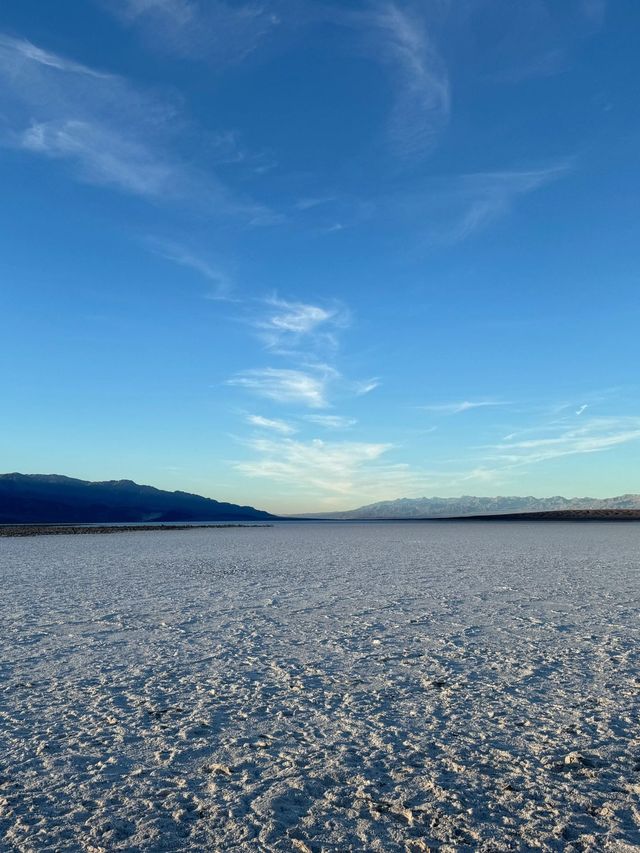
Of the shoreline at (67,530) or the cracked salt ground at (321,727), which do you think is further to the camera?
the shoreline at (67,530)

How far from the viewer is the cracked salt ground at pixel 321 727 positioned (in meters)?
3.86

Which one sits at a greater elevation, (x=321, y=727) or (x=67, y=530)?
(x=67, y=530)

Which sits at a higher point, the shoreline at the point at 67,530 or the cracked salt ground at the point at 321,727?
the shoreline at the point at 67,530

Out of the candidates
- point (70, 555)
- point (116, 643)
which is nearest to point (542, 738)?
point (116, 643)

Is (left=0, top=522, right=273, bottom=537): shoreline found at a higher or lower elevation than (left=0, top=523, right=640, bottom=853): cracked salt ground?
higher

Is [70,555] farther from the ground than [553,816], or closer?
farther from the ground

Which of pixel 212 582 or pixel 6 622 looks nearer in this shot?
pixel 6 622

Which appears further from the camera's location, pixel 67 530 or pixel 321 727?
pixel 67 530

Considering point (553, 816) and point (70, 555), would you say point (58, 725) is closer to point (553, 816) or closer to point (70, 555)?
point (553, 816)

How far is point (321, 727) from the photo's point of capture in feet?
17.9

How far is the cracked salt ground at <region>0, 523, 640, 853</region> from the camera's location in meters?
3.86

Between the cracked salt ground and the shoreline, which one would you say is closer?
the cracked salt ground

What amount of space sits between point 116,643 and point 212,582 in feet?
23.7

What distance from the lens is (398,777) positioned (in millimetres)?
4480
